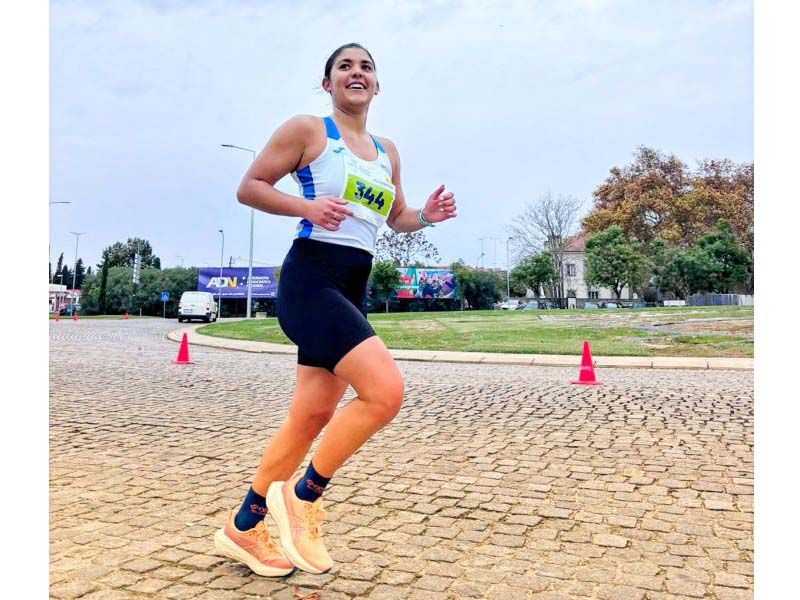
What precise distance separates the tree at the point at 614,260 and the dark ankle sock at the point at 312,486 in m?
43.7

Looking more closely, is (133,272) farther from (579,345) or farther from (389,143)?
(389,143)

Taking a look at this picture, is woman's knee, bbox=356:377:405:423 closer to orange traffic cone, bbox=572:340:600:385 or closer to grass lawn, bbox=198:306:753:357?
orange traffic cone, bbox=572:340:600:385

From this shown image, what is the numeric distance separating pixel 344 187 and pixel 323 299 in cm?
45

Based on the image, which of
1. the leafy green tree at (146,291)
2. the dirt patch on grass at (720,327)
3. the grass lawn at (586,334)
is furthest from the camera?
the leafy green tree at (146,291)

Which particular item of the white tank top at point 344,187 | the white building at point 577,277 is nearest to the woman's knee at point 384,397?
the white tank top at point 344,187

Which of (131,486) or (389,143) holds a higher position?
(389,143)

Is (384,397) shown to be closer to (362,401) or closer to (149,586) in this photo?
(362,401)

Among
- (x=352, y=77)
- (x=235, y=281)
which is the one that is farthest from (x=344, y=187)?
(x=235, y=281)

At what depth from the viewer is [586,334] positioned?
19.8m

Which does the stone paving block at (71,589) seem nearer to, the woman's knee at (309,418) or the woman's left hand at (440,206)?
the woman's knee at (309,418)

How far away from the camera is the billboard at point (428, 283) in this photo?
49.5 m
